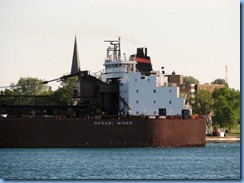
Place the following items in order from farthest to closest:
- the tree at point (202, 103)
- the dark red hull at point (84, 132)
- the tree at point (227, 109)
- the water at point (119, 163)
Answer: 1. the tree at point (202, 103)
2. the tree at point (227, 109)
3. the dark red hull at point (84, 132)
4. the water at point (119, 163)

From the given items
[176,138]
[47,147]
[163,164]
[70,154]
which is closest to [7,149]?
[47,147]

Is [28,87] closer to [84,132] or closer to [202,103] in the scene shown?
[202,103]

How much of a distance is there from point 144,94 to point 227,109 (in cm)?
2070

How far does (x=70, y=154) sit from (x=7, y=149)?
5.12 metres

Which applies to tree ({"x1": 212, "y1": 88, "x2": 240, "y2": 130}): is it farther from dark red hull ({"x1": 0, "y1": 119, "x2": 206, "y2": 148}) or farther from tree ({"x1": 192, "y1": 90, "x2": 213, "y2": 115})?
dark red hull ({"x1": 0, "y1": 119, "x2": 206, "y2": 148})

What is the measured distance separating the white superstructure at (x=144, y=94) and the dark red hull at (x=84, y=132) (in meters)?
1.14

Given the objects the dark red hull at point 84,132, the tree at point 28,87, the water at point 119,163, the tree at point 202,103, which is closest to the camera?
A: the water at point 119,163

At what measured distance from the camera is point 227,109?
6581 centimetres

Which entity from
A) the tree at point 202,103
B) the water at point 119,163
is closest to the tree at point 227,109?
the tree at point 202,103

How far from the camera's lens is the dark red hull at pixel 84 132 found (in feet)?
144

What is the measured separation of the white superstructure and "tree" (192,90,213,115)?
22.2 meters

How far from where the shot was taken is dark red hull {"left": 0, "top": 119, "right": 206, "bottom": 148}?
144ft

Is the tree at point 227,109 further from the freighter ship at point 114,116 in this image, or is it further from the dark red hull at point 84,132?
the dark red hull at point 84,132

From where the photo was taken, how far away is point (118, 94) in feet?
Result: 154
